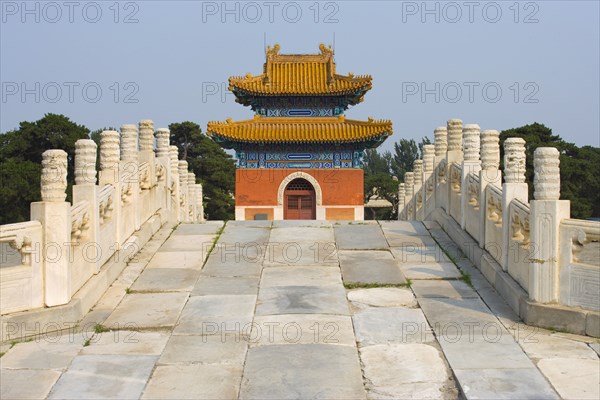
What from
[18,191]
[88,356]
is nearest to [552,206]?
[88,356]

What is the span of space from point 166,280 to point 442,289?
131 inches

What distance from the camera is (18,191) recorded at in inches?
1284

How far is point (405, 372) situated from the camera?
572 cm

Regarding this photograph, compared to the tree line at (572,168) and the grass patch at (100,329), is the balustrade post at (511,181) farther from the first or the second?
the tree line at (572,168)

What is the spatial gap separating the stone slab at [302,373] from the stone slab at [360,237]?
438cm

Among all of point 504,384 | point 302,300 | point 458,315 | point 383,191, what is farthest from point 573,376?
point 383,191

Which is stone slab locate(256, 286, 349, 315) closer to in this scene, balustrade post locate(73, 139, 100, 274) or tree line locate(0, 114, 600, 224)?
balustrade post locate(73, 139, 100, 274)

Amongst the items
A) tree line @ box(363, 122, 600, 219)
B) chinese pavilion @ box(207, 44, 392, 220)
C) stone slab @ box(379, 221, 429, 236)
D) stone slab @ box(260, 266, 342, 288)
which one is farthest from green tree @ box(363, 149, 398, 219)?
stone slab @ box(260, 266, 342, 288)

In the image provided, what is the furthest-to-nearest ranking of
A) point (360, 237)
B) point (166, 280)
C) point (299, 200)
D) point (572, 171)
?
point (572, 171) → point (299, 200) → point (360, 237) → point (166, 280)

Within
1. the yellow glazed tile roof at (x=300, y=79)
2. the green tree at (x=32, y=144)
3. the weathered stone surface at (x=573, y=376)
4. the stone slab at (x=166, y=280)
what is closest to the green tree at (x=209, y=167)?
the green tree at (x=32, y=144)

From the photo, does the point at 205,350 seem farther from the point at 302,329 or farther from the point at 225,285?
the point at 225,285

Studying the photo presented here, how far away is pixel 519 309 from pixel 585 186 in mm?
37327

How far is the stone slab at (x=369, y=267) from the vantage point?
8.67 meters

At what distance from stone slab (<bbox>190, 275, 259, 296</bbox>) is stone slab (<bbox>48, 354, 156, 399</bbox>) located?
2169mm
